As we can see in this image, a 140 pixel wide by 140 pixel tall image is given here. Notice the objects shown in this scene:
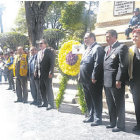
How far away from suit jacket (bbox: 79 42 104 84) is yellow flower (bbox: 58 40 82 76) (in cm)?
69

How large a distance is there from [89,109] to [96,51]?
1454mm

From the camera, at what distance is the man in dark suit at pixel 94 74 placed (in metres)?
5.17

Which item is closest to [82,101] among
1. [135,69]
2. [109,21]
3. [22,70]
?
[135,69]

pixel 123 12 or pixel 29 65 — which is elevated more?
pixel 123 12

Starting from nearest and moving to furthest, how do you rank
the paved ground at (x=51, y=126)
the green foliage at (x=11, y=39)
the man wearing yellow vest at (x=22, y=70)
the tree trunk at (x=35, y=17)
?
the paved ground at (x=51, y=126) < the man wearing yellow vest at (x=22, y=70) < the tree trunk at (x=35, y=17) < the green foliage at (x=11, y=39)

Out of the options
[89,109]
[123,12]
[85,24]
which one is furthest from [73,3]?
[89,109]

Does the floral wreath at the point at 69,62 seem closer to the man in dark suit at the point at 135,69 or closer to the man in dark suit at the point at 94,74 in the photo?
the man in dark suit at the point at 94,74

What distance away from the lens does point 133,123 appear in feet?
17.7

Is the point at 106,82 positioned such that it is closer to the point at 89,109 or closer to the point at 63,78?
the point at 89,109

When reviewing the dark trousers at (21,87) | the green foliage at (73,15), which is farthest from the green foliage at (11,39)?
the dark trousers at (21,87)

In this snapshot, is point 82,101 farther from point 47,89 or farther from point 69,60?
point 47,89

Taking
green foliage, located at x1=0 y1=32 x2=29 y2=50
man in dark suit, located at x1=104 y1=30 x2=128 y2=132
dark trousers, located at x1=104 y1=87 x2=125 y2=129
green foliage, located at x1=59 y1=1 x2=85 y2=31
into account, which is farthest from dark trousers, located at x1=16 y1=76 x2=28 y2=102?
green foliage, located at x1=0 y1=32 x2=29 y2=50

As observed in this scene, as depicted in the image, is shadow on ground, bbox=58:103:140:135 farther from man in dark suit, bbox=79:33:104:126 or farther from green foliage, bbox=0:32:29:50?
green foliage, bbox=0:32:29:50

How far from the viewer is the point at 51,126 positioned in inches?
207
